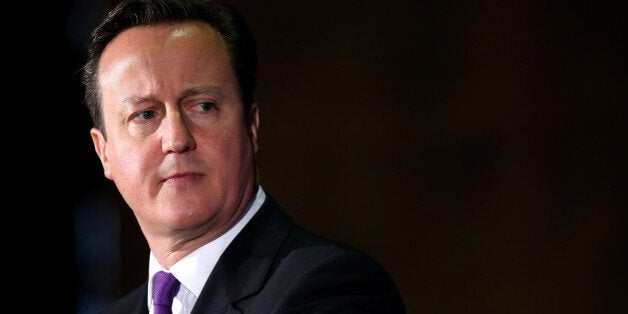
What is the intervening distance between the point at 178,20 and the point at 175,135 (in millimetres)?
266

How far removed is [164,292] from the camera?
187 centimetres

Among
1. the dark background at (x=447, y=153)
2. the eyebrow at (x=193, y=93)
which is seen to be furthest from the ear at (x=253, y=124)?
the dark background at (x=447, y=153)

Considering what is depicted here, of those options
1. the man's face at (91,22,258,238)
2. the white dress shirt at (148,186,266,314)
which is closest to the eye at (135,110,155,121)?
the man's face at (91,22,258,238)

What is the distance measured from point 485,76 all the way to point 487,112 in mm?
119

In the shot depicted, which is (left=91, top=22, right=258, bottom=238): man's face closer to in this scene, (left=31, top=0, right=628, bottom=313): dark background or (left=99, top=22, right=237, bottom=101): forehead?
(left=99, top=22, right=237, bottom=101): forehead

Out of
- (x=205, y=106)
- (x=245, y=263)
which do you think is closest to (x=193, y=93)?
(x=205, y=106)

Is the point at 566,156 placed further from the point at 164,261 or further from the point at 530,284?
the point at 164,261

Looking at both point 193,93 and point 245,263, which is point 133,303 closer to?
point 245,263

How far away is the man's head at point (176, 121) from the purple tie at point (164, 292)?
6 centimetres

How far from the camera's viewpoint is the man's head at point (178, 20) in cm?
192

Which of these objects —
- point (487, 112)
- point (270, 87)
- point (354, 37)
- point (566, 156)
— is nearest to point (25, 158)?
point (270, 87)

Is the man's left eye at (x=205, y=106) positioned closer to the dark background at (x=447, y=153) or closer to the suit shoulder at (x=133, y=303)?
the suit shoulder at (x=133, y=303)

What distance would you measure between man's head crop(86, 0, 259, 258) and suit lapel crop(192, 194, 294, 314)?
0.16ft

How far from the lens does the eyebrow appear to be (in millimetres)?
1826
